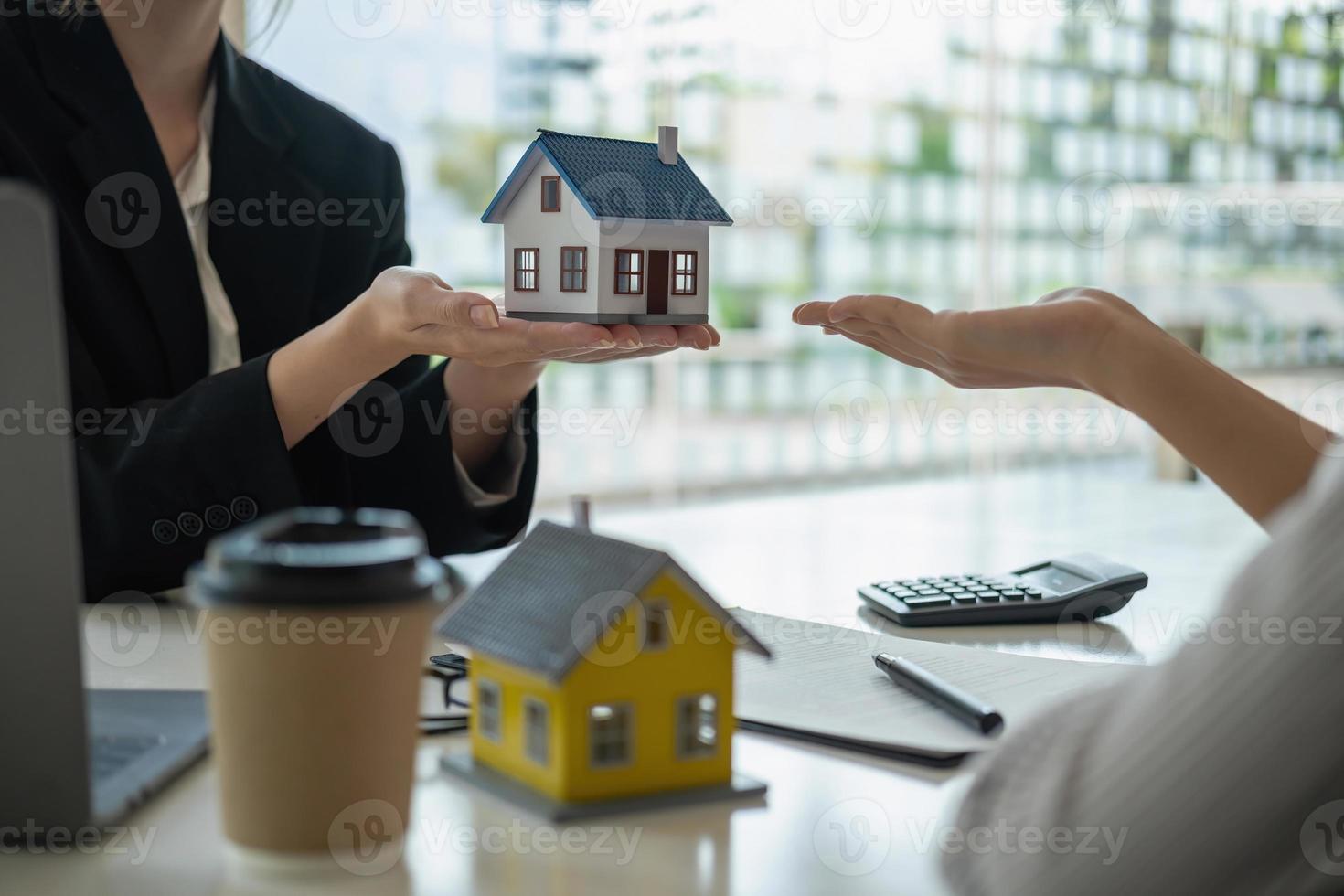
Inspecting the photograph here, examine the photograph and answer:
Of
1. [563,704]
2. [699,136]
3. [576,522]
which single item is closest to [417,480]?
[576,522]

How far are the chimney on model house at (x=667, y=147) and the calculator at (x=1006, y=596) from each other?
1.50ft

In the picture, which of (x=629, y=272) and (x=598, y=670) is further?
(x=629, y=272)

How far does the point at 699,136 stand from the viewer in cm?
418

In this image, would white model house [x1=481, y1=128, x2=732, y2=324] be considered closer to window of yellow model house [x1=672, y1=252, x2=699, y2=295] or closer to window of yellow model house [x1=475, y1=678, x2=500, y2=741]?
window of yellow model house [x1=672, y1=252, x2=699, y2=295]

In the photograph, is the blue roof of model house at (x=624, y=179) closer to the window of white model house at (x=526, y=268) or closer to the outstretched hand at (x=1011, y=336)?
the window of white model house at (x=526, y=268)

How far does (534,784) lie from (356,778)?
4.4 inches

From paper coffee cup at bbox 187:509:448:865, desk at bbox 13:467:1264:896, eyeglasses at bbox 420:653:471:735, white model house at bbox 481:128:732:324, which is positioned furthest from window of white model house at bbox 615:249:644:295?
paper coffee cup at bbox 187:509:448:865

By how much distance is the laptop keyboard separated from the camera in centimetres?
67

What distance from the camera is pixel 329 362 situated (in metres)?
1.12

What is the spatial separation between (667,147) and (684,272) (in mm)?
122

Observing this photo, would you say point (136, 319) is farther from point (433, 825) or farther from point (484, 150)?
point (484, 150)

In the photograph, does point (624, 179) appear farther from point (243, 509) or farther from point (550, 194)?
point (243, 509)

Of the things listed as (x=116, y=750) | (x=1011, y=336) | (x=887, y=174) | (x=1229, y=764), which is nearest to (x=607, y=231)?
(x=1011, y=336)

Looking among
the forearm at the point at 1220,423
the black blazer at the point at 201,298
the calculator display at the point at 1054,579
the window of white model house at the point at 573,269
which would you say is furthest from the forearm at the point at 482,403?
the forearm at the point at 1220,423
